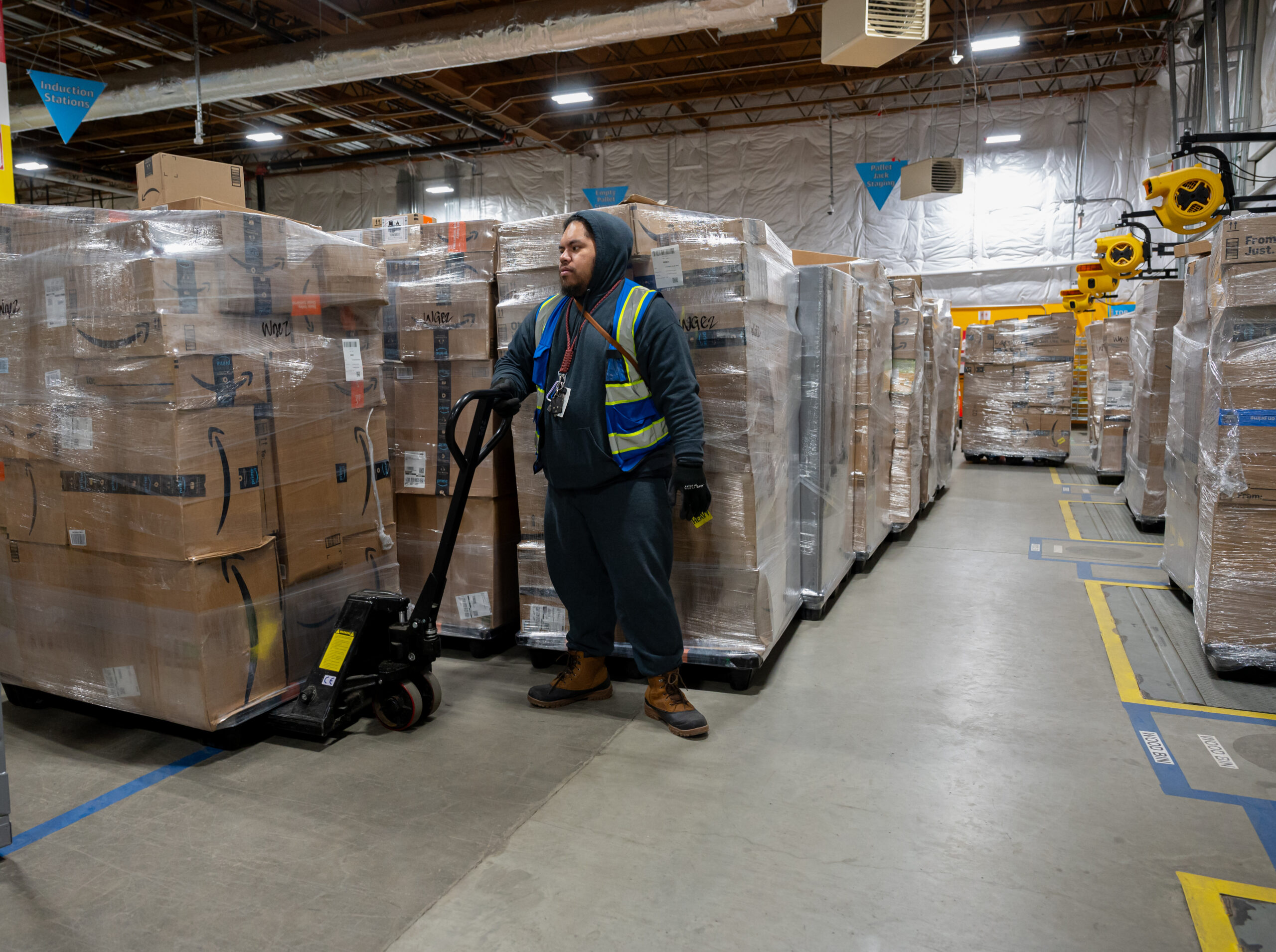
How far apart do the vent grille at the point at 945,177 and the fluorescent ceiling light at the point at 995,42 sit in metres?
1.65

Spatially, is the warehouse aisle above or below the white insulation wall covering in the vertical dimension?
below

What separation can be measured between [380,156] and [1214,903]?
17983 mm

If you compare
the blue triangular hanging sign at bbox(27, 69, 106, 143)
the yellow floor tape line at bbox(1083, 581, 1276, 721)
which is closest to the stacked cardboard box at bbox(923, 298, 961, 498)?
the yellow floor tape line at bbox(1083, 581, 1276, 721)

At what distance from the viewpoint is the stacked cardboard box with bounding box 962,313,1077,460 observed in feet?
36.0

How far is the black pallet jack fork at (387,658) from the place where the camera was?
9.87ft

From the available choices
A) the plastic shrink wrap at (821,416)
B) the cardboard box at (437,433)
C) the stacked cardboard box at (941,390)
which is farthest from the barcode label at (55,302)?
the stacked cardboard box at (941,390)

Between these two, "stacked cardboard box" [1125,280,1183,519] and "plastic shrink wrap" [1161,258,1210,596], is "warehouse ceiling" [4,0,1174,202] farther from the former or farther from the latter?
"plastic shrink wrap" [1161,258,1210,596]

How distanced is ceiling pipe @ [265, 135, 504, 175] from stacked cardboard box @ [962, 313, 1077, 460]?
9.91 m

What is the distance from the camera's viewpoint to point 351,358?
3344 mm

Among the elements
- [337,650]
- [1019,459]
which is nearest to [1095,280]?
[1019,459]

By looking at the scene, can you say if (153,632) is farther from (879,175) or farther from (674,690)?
(879,175)

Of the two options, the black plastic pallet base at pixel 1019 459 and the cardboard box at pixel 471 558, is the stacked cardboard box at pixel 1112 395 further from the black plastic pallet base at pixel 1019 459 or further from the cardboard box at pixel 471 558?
the cardboard box at pixel 471 558

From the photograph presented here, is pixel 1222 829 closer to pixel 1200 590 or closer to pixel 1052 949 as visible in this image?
pixel 1052 949

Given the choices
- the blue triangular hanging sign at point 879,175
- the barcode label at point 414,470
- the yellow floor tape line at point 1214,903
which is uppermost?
the blue triangular hanging sign at point 879,175
